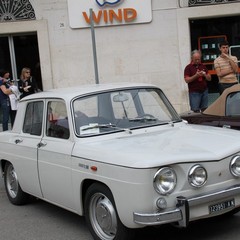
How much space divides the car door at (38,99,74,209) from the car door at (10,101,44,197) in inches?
7.1

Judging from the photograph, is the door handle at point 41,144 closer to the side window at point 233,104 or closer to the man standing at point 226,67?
the side window at point 233,104

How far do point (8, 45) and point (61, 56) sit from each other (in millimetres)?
1849

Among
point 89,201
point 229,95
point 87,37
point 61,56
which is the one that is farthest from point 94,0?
point 89,201

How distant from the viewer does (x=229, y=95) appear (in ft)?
22.2

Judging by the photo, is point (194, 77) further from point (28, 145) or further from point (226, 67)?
point (28, 145)

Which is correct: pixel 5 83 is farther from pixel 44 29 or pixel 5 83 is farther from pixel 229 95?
pixel 229 95

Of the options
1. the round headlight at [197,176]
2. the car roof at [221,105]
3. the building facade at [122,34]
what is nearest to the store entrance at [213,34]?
the building facade at [122,34]

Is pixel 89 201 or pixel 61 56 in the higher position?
pixel 61 56

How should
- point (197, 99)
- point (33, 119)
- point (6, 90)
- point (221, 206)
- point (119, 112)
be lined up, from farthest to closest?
point (6, 90), point (197, 99), point (33, 119), point (119, 112), point (221, 206)

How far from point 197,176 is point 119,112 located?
1.43m

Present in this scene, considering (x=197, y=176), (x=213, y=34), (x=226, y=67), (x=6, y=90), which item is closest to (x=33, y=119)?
(x=197, y=176)

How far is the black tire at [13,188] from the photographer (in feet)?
20.7

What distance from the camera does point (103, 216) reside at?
14.5ft

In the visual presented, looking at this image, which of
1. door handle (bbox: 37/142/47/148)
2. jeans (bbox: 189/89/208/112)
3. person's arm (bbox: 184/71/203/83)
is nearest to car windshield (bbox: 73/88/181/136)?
door handle (bbox: 37/142/47/148)
